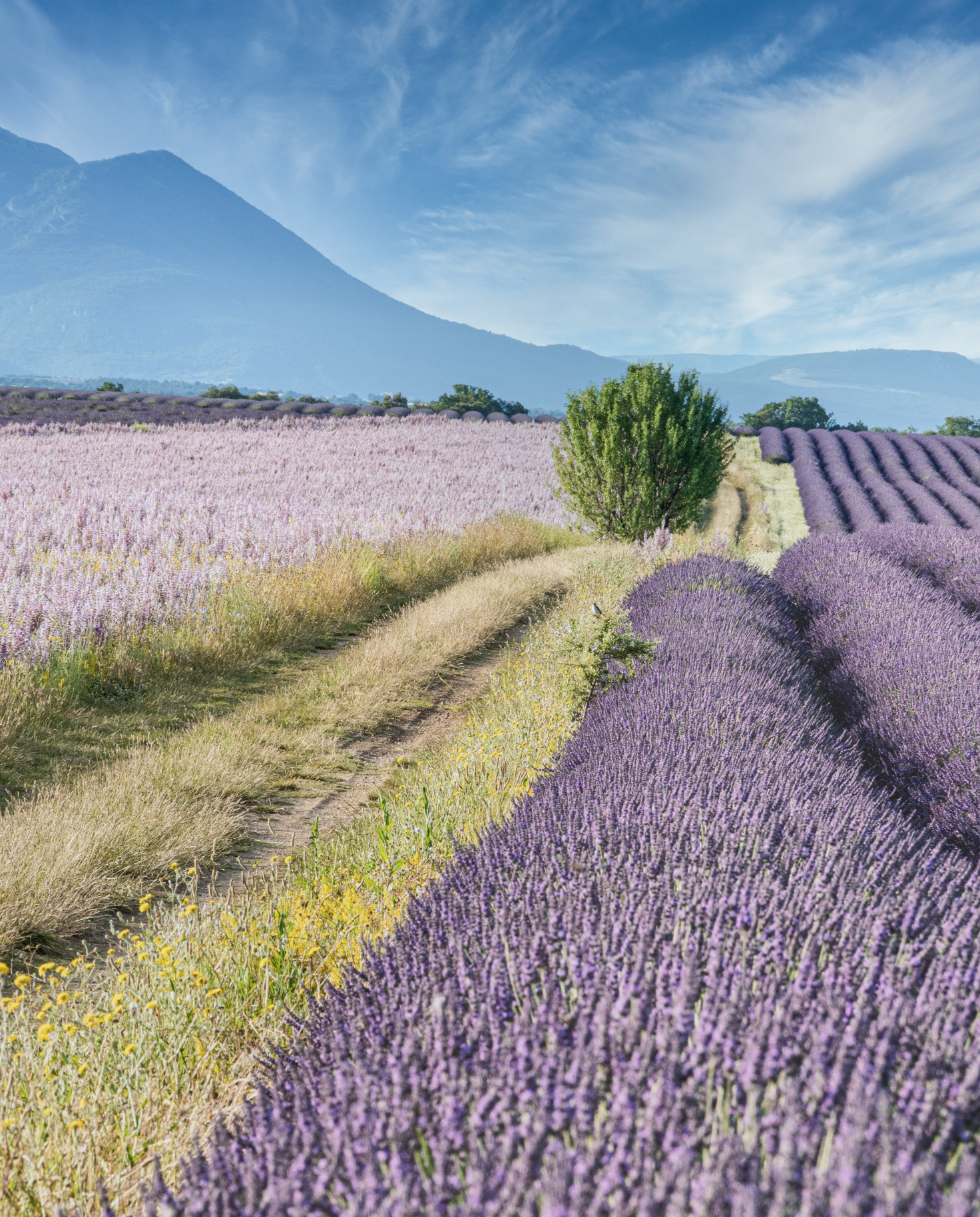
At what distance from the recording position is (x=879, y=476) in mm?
25312

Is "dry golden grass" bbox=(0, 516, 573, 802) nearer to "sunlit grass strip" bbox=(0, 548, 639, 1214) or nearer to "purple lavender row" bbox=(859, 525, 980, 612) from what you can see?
"sunlit grass strip" bbox=(0, 548, 639, 1214)

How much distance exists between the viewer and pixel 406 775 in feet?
14.5

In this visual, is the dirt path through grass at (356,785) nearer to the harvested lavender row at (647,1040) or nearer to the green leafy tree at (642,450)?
the harvested lavender row at (647,1040)

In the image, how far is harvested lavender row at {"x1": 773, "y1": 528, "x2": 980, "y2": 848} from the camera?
139 inches

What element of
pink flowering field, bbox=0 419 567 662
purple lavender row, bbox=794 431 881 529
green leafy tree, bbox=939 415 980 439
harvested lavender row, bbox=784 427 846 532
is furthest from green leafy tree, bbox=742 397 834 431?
pink flowering field, bbox=0 419 567 662

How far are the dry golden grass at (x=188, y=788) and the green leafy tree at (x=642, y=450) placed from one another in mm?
5297

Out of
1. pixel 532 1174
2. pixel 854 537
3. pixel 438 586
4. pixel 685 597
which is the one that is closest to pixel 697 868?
pixel 532 1174

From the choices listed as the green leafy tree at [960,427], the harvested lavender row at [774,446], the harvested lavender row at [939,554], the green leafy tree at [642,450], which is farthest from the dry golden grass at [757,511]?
the green leafy tree at [960,427]

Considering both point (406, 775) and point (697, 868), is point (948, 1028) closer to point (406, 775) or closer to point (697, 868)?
point (697, 868)

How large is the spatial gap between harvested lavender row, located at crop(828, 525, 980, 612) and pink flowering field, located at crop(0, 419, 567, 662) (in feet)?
20.6

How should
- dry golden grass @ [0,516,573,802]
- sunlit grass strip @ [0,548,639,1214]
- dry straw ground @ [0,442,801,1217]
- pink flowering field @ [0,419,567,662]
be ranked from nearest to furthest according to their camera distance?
sunlit grass strip @ [0,548,639,1214], dry straw ground @ [0,442,801,1217], dry golden grass @ [0,516,573,802], pink flowering field @ [0,419,567,662]

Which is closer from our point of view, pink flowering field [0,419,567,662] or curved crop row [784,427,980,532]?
pink flowering field [0,419,567,662]

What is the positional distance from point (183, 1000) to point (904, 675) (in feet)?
14.8

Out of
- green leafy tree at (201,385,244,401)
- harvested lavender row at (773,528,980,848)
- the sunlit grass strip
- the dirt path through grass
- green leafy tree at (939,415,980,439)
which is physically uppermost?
green leafy tree at (939,415,980,439)
